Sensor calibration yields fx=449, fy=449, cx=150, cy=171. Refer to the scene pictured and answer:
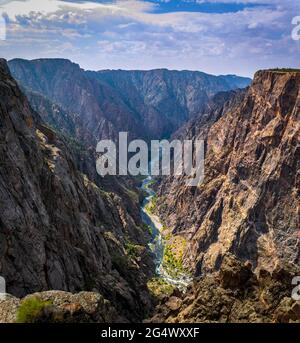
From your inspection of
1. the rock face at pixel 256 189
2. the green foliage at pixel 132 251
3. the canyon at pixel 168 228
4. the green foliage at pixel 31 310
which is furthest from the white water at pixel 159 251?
the green foliage at pixel 31 310

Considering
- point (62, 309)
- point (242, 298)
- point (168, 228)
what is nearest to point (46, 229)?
point (242, 298)

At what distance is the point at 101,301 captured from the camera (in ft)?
122

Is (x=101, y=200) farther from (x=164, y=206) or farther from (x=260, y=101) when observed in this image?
(x=164, y=206)

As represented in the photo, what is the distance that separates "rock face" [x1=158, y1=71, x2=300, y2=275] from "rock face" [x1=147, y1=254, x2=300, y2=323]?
2523 inches

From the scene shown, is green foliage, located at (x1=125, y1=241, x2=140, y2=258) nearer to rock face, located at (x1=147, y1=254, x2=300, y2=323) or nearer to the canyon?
the canyon

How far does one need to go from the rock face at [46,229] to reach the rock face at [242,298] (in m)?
17.6

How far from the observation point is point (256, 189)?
12288 cm

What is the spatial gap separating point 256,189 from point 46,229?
75.2 m

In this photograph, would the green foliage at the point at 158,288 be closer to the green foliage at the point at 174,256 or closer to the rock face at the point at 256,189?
the green foliage at the point at 174,256

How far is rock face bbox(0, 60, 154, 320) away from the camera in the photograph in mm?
53487

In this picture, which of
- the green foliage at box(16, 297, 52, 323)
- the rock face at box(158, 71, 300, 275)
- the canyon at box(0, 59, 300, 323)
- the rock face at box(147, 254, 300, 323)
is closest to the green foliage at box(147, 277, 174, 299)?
the canyon at box(0, 59, 300, 323)

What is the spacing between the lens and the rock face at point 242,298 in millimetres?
39594
